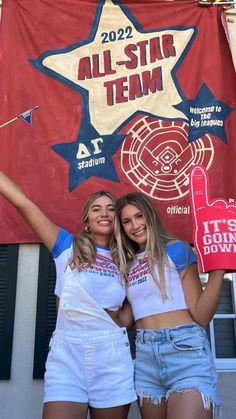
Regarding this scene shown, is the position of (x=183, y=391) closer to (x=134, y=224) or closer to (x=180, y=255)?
(x=180, y=255)

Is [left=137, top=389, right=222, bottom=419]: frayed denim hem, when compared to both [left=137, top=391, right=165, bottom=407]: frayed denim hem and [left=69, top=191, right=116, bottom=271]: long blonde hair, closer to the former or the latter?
[left=137, top=391, right=165, bottom=407]: frayed denim hem

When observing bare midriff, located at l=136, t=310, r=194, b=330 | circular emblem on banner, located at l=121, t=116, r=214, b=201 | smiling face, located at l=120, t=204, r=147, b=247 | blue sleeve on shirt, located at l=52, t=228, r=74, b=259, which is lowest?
bare midriff, located at l=136, t=310, r=194, b=330

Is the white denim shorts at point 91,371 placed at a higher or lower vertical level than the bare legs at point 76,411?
higher

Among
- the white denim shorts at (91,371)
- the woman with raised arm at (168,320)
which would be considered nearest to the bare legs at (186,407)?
the woman with raised arm at (168,320)

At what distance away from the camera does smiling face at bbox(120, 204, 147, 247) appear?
8.02 feet

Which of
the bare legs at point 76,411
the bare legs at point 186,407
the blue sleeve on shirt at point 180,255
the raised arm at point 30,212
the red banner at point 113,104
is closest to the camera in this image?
the bare legs at point 186,407

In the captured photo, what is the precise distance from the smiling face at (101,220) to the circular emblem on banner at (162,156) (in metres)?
1.23

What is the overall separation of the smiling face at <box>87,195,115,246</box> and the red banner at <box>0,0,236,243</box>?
1108 mm

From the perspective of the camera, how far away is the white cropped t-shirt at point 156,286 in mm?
2248

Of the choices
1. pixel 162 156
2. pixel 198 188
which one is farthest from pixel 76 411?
pixel 162 156

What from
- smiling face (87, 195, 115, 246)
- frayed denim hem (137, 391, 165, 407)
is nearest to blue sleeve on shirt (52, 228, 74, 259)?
smiling face (87, 195, 115, 246)

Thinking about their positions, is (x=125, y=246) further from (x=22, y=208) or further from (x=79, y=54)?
(x=79, y=54)

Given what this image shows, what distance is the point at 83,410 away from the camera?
215 cm

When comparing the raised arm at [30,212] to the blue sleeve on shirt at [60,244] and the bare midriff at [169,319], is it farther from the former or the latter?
the bare midriff at [169,319]
